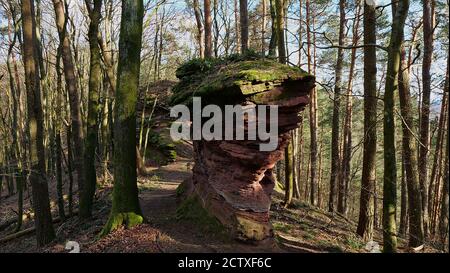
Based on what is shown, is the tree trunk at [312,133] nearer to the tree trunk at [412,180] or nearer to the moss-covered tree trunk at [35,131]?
the tree trunk at [412,180]

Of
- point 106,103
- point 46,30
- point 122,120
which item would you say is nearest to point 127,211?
point 122,120

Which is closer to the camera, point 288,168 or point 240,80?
point 240,80

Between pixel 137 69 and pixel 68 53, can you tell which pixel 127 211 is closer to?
pixel 137 69

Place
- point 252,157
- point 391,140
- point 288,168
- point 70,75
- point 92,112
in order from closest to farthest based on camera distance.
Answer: point 391,140
point 252,157
point 92,112
point 70,75
point 288,168

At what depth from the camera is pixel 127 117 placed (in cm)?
845

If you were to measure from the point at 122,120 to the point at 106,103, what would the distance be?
8.39 metres

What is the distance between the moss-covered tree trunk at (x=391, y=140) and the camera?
6.57 meters

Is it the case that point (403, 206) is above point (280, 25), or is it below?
below

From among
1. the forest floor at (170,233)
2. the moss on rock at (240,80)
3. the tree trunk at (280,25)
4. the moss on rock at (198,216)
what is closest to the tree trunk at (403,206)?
the forest floor at (170,233)

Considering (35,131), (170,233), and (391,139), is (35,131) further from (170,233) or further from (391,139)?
(391,139)

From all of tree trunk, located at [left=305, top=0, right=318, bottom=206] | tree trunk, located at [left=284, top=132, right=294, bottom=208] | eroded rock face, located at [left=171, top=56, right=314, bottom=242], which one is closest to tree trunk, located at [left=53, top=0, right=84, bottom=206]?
eroded rock face, located at [left=171, top=56, right=314, bottom=242]

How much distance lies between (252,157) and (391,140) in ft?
9.03

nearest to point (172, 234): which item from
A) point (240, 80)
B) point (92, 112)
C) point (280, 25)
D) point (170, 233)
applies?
point (170, 233)

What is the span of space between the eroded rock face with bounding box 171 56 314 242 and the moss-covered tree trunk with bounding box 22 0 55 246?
4260 mm
